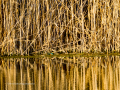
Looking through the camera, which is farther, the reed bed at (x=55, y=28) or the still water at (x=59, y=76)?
the reed bed at (x=55, y=28)

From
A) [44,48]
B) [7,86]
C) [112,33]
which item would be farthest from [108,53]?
[7,86]

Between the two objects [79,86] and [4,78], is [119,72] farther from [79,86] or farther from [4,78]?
[4,78]

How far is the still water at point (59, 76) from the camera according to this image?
4.90 meters

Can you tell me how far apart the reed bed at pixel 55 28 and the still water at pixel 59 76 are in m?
1.53

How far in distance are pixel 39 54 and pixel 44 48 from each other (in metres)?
0.20

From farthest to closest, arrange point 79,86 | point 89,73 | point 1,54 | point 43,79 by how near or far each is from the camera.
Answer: point 1,54 → point 89,73 → point 43,79 → point 79,86

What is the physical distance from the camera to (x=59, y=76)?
581cm

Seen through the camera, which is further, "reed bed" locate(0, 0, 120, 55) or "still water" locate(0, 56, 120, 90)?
"reed bed" locate(0, 0, 120, 55)

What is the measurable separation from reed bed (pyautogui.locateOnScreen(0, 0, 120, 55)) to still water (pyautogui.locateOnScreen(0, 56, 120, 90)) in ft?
5.01

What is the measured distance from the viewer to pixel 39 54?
9.16 metres

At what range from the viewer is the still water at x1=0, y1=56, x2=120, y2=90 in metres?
4.90

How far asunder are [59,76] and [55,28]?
12.3 ft

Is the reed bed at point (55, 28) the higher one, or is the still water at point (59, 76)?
the reed bed at point (55, 28)

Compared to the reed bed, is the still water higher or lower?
lower
